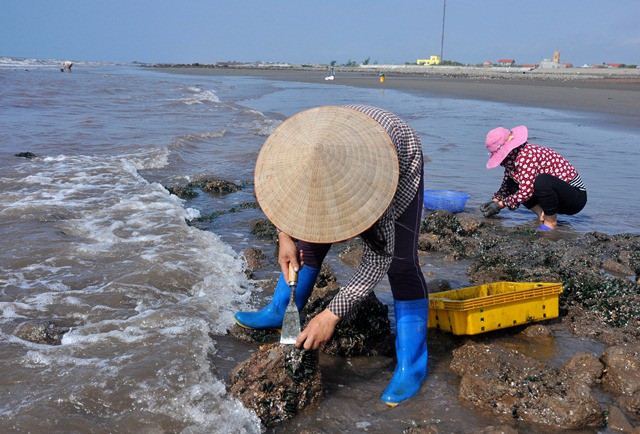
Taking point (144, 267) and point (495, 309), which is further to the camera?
point (144, 267)

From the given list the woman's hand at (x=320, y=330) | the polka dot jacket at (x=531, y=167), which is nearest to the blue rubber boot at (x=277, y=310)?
the woman's hand at (x=320, y=330)

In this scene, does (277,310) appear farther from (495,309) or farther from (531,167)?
(531,167)

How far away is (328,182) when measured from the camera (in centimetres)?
A: 261

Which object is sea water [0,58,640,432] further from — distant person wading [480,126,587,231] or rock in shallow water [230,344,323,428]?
distant person wading [480,126,587,231]

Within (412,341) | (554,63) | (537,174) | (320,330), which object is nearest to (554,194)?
(537,174)

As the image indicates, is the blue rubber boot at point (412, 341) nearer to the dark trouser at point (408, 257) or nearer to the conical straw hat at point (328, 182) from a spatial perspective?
the dark trouser at point (408, 257)

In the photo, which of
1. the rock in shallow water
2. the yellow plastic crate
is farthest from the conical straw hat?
the yellow plastic crate

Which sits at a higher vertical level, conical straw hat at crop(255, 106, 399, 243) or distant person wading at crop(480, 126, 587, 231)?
conical straw hat at crop(255, 106, 399, 243)

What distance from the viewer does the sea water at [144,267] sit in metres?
3.05

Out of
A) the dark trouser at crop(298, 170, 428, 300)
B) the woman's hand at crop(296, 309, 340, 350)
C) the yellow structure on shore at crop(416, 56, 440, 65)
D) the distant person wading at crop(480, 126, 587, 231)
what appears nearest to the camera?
the woman's hand at crop(296, 309, 340, 350)

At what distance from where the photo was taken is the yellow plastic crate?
3721 mm

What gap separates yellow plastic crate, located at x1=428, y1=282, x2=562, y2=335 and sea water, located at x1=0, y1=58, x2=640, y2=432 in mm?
474

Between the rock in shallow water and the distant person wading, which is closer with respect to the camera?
the rock in shallow water

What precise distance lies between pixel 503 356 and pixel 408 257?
92cm
